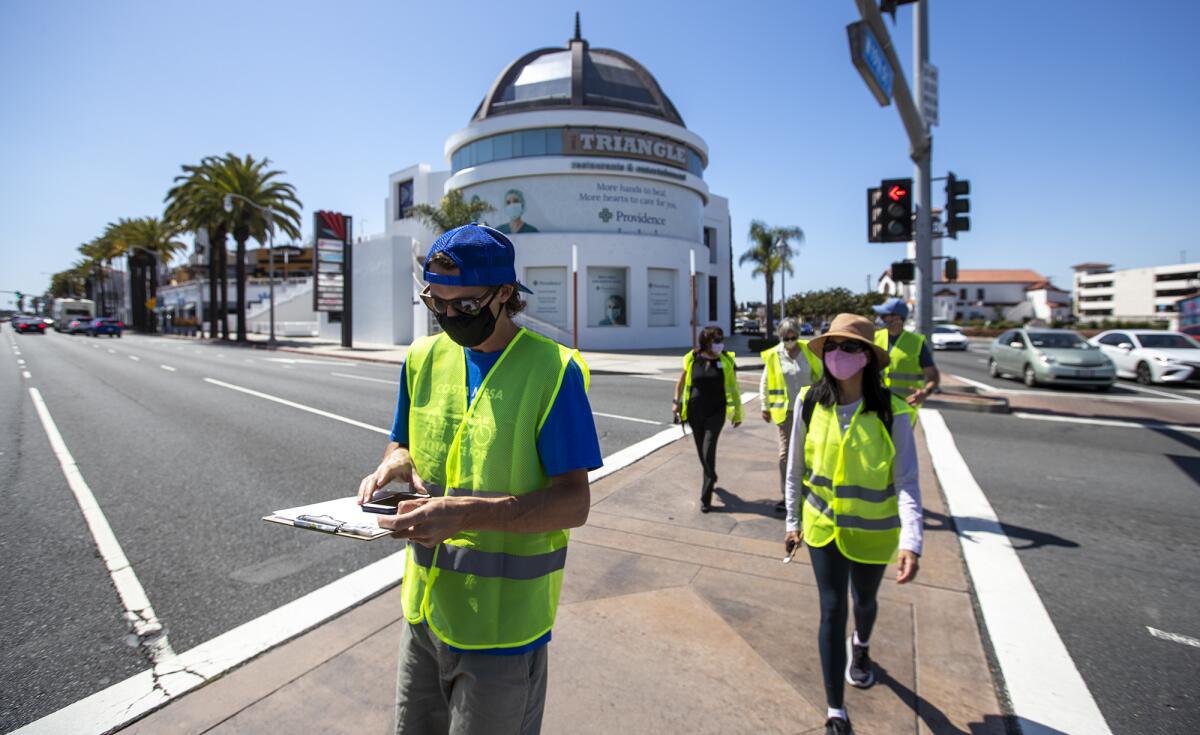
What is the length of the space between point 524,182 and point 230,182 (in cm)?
2070

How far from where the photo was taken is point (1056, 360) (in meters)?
15.4

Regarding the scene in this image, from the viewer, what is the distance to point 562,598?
4062mm

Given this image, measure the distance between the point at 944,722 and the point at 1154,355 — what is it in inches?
752

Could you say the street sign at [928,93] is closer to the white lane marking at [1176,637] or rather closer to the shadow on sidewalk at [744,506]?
the shadow on sidewalk at [744,506]

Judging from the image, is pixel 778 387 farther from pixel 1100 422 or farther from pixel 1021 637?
pixel 1100 422

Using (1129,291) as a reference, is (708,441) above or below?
below

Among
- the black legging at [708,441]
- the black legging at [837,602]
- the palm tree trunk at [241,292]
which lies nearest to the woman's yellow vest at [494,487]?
the black legging at [837,602]

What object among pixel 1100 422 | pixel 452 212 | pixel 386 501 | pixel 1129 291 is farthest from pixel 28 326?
pixel 1129 291

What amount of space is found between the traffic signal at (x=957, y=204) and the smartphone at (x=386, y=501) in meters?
12.2

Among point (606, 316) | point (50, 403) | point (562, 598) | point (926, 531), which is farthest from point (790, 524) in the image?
point (606, 316)

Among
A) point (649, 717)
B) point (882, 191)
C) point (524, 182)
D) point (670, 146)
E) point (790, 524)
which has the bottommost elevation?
point (649, 717)

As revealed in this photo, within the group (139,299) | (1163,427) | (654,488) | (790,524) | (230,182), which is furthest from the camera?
(139,299)

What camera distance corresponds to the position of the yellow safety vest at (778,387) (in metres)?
5.80

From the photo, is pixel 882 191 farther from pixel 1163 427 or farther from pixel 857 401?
pixel 857 401
